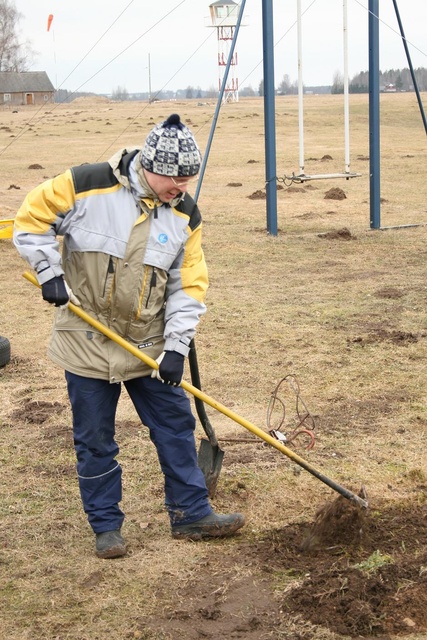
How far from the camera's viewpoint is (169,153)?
11.8 feet

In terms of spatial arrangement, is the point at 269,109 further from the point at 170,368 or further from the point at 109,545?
the point at 109,545

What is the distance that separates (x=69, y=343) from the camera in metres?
3.88

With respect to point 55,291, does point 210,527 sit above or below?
below

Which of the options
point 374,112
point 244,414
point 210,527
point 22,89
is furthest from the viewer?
point 22,89

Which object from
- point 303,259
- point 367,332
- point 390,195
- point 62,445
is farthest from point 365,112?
point 62,445

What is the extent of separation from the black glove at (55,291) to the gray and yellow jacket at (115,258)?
1.1 inches

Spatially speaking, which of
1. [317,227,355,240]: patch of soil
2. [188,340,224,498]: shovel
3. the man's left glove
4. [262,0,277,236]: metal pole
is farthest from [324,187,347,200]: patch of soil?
the man's left glove

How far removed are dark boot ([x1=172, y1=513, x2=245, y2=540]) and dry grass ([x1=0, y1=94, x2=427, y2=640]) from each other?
66mm

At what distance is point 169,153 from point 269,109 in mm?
8745

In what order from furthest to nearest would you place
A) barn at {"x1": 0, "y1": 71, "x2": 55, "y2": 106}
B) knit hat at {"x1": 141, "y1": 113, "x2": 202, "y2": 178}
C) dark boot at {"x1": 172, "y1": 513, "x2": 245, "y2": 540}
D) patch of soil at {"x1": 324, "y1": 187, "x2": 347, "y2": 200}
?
barn at {"x1": 0, "y1": 71, "x2": 55, "y2": 106} < patch of soil at {"x1": 324, "y1": 187, "x2": 347, "y2": 200} < dark boot at {"x1": 172, "y1": 513, "x2": 245, "y2": 540} < knit hat at {"x1": 141, "y1": 113, "x2": 202, "y2": 178}

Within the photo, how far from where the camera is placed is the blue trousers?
3.91 meters

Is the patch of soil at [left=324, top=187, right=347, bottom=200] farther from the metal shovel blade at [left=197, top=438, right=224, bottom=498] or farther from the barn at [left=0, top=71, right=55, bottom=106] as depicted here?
the barn at [left=0, top=71, right=55, bottom=106]

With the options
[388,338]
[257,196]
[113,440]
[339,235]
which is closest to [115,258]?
[113,440]

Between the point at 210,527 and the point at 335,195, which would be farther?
the point at 335,195
